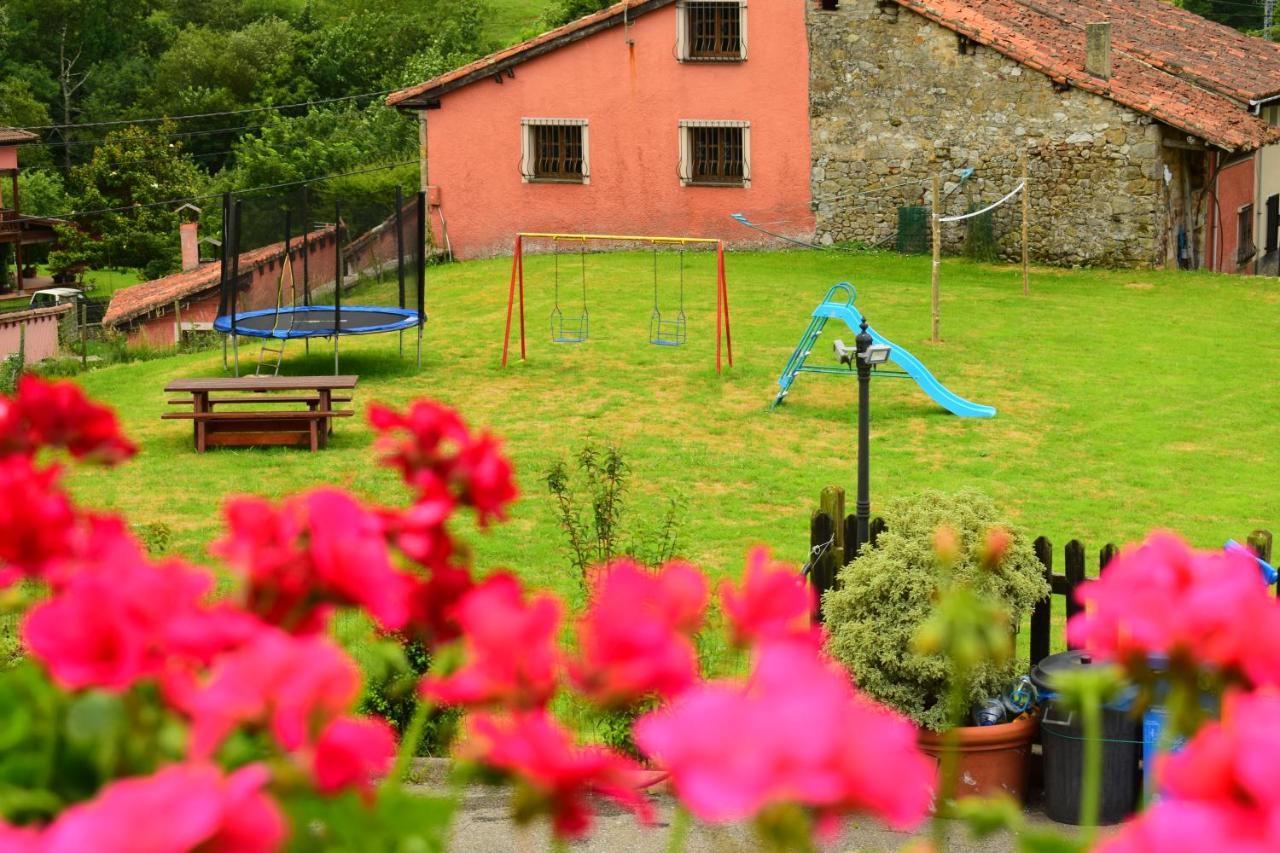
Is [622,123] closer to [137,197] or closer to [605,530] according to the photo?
[605,530]

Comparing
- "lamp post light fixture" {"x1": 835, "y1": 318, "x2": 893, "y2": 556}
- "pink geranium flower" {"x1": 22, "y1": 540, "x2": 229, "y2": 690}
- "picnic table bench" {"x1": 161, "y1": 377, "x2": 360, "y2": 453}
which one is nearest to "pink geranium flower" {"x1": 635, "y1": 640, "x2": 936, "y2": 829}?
"pink geranium flower" {"x1": 22, "y1": 540, "x2": 229, "y2": 690}

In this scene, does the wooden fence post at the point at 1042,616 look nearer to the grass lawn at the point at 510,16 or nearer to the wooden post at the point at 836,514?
the wooden post at the point at 836,514

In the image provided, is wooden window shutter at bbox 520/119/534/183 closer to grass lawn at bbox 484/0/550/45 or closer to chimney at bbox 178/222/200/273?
chimney at bbox 178/222/200/273

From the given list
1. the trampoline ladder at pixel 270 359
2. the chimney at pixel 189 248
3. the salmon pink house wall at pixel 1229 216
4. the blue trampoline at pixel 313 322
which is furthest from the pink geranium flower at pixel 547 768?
the chimney at pixel 189 248

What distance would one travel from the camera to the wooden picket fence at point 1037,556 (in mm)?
7602

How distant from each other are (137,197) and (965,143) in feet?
102

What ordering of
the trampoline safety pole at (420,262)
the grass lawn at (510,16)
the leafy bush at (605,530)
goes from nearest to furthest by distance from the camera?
the leafy bush at (605,530), the trampoline safety pole at (420,262), the grass lawn at (510,16)

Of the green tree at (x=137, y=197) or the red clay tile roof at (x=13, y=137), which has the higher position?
the red clay tile roof at (x=13, y=137)

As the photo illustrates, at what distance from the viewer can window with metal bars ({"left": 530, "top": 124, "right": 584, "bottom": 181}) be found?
2756 centimetres

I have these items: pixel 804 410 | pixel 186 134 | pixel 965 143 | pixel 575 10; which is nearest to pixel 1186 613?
pixel 804 410

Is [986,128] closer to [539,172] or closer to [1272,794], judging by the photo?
[539,172]

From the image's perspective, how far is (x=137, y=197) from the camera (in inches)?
1946

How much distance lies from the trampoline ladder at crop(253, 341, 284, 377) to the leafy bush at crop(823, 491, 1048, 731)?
450 inches

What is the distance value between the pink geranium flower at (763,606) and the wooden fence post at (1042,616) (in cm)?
672
